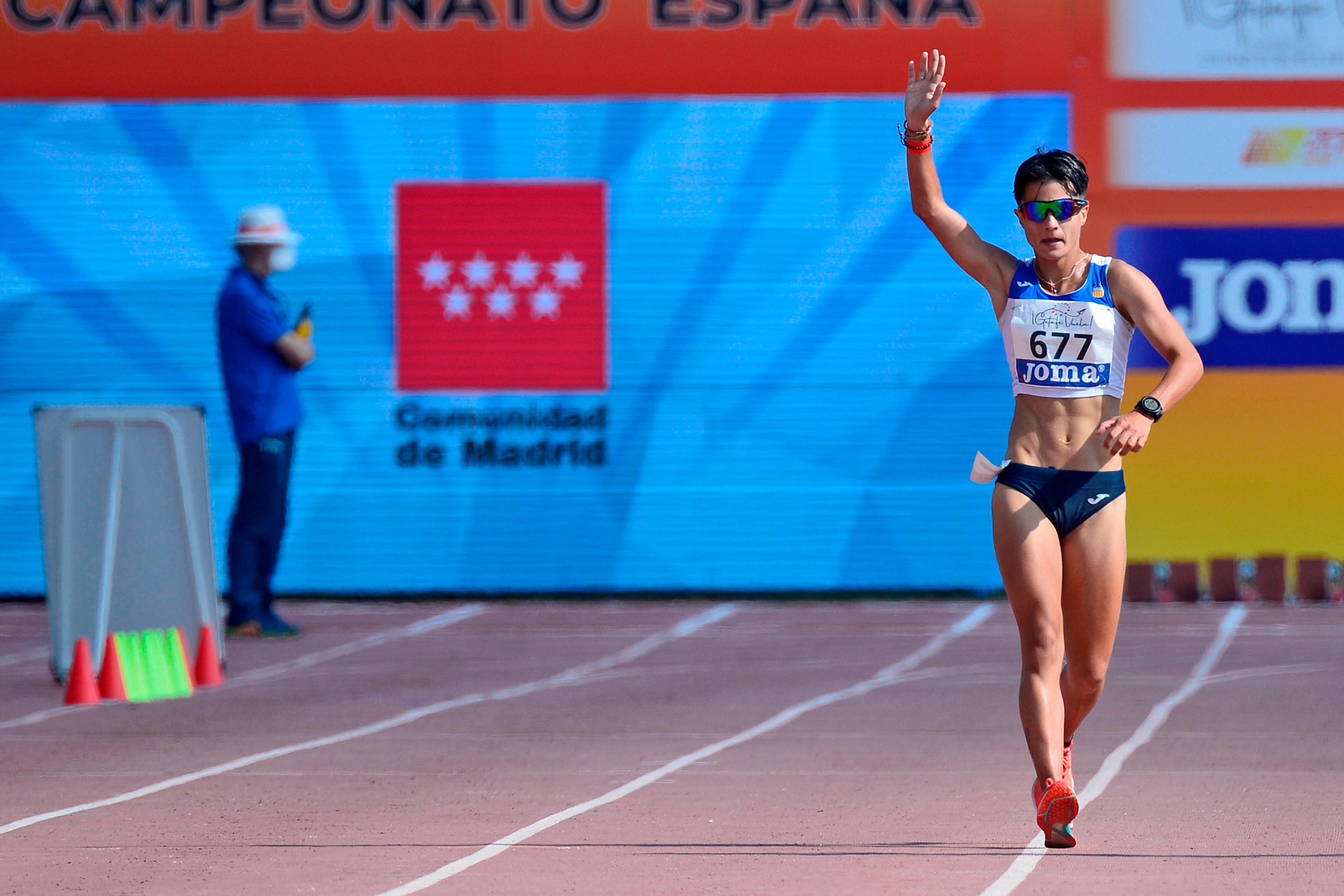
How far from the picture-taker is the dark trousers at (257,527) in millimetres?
13922

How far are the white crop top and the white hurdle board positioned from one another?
6144mm

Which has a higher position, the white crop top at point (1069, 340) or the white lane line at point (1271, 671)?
the white crop top at point (1069, 340)

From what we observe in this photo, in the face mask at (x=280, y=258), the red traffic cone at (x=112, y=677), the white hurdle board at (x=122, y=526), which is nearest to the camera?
the red traffic cone at (x=112, y=677)

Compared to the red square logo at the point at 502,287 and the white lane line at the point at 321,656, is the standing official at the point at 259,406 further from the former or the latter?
the red square logo at the point at 502,287

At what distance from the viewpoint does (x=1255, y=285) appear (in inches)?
657

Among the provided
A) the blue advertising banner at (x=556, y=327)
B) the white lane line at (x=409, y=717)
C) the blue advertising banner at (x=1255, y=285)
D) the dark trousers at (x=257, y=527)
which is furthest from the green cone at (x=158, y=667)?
the blue advertising banner at (x=1255, y=285)

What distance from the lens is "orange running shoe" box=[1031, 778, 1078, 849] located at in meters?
6.31

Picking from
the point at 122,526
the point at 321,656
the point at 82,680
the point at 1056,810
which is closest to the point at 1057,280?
the point at 1056,810

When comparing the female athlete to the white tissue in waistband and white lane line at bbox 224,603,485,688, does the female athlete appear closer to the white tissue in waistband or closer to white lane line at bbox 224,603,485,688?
the white tissue in waistband

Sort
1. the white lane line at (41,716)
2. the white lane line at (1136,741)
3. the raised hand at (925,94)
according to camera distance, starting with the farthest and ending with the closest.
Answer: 1. the white lane line at (41,716)
2. the raised hand at (925,94)
3. the white lane line at (1136,741)

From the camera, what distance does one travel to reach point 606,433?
16891 millimetres

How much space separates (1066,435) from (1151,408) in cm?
37

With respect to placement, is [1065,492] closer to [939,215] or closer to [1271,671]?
[939,215]

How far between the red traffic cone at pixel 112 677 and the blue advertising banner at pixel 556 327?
19.2 ft
